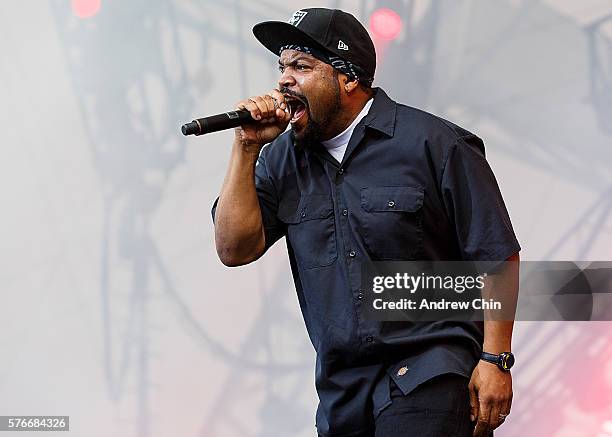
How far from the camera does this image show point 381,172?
2285 millimetres

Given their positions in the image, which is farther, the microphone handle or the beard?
the beard

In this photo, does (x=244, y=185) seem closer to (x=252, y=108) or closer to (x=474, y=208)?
(x=252, y=108)

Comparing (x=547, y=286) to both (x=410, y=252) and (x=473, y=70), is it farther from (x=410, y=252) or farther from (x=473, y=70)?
(x=410, y=252)

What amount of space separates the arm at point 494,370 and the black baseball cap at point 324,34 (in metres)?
0.58

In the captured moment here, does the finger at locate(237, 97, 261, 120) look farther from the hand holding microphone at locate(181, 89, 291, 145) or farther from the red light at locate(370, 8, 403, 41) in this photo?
the red light at locate(370, 8, 403, 41)

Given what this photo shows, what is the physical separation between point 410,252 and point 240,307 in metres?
1.23

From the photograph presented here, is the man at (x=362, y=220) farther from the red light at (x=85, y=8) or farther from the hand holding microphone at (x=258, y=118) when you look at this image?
the red light at (x=85, y=8)

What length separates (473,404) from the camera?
2170 mm

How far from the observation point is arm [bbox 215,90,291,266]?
2271 millimetres

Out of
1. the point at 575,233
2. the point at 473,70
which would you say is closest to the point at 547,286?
the point at 575,233

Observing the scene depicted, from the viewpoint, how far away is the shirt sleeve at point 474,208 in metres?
2.19

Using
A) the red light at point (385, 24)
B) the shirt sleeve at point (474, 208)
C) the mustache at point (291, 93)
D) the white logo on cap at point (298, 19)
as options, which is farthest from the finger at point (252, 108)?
the red light at point (385, 24)

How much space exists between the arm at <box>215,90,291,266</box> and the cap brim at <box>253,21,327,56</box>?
5.6 inches

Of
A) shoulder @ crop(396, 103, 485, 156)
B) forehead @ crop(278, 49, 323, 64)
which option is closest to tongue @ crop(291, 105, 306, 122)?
forehead @ crop(278, 49, 323, 64)
